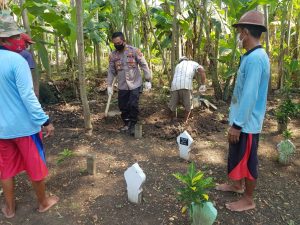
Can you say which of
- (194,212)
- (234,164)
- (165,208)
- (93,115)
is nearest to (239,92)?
(234,164)

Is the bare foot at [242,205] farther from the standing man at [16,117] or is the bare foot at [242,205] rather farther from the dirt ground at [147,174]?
the standing man at [16,117]

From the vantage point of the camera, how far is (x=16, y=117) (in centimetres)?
269

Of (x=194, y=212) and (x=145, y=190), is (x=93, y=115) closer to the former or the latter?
(x=145, y=190)

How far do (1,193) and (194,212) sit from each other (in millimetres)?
2157

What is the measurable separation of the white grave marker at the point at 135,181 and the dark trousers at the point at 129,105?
214 centimetres

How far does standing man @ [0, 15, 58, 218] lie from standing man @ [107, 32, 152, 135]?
225cm

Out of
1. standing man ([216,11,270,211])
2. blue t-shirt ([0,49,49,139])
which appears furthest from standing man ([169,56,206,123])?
blue t-shirt ([0,49,49,139])

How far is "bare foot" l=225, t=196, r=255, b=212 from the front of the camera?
3.10m

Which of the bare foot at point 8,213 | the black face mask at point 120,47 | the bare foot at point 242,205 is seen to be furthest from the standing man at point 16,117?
the black face mask at point 120,47

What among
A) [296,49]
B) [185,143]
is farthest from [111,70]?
[296,49]

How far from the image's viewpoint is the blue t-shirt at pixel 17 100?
8.44 ft

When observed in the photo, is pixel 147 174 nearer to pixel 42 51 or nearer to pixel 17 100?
pixel 17 100

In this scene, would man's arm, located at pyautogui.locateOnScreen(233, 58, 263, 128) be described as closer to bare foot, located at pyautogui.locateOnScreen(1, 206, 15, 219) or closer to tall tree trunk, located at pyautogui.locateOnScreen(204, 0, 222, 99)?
bare foot, located at pyautogui.locateOnScreen(1, 206, 15, 219)

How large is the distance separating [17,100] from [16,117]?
0.48 feet
